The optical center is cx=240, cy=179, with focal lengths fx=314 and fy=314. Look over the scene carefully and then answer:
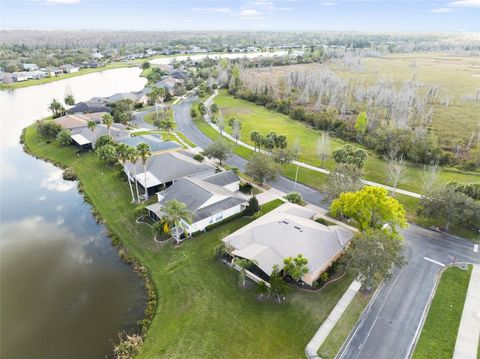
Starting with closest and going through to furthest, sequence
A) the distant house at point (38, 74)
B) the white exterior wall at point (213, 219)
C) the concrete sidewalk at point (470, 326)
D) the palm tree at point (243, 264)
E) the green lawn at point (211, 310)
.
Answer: the concrete sidewalk at point (470, 326) < the green lawn at point (211, 310) < the palm tree at point (243, 264) < the white exterior wall at point (213, 219) < the distant house at point (38, 74)

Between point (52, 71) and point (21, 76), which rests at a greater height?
point (21, 76)

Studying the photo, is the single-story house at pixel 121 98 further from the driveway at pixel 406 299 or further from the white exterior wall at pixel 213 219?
the driveway at pixel 406 299

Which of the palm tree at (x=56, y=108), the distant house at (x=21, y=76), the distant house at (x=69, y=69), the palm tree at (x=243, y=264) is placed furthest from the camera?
the distant house at (x=69, y=69)

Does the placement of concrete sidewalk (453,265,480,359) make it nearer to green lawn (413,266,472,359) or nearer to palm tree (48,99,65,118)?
green lawn (413,266,472,359)

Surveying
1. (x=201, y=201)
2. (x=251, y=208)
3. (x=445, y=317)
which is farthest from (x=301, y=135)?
(x=445, y=317)

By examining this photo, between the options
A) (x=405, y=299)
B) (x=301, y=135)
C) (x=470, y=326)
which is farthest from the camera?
(x=301, y=135)

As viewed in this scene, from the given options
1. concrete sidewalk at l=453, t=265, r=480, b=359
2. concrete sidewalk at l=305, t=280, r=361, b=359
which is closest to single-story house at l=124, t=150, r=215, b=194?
concrete sidewalk at l=305, t=280, r=361, b=359

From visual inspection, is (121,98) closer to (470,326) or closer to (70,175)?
(70,175)

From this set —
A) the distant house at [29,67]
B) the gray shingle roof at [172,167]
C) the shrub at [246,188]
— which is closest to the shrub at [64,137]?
the gray shingle roof at [172,167]
